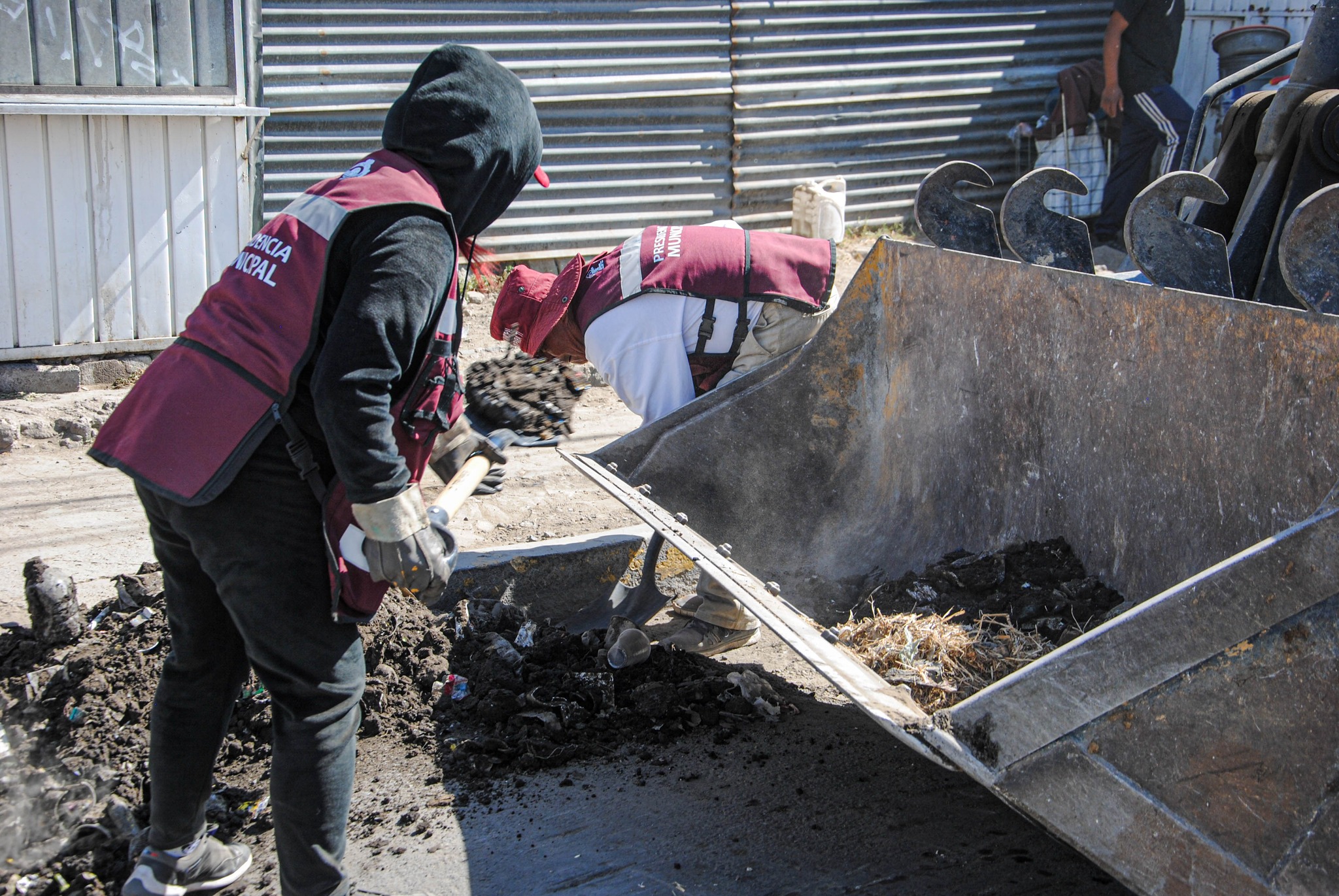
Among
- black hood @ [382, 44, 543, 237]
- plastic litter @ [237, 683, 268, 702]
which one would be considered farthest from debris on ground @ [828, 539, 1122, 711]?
plastic litter @ [237, 683, 268, 702]

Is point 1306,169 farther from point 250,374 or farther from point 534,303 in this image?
point 250,374

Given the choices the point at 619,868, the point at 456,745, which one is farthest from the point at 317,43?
the point at 619,868

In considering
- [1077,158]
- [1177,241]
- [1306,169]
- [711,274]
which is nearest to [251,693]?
[711,274]

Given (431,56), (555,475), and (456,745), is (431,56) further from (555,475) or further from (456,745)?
(555,475)

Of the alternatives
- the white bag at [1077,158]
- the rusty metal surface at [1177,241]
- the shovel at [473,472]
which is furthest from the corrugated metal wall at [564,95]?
the rusty metal surface at [1177,241]

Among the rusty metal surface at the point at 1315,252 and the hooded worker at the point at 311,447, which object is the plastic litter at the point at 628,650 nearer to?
the hooded worker at the point at 311,447

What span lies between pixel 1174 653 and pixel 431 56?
6.03 ft

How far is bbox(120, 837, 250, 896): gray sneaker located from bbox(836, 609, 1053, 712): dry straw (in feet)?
4.86

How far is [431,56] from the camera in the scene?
7.54 ft

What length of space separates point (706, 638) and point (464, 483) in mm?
1181

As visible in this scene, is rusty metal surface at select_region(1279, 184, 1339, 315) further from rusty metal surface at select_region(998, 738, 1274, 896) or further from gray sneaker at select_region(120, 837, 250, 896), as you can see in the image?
gray sneaker at select_region(120, 837, 250, 896)

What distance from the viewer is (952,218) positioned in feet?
11.8

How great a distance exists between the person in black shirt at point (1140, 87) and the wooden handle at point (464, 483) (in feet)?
23.9

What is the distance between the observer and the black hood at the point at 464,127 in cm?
220
